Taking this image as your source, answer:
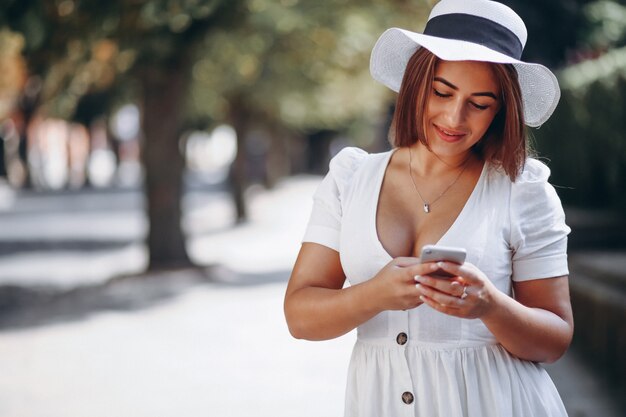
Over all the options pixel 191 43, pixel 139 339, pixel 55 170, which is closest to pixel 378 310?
pixel 139 339

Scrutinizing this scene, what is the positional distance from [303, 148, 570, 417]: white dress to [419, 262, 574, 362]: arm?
44 mm

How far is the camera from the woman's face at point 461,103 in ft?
7.62

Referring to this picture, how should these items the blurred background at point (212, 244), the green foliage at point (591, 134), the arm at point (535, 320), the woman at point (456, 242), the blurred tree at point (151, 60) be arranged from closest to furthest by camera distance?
the arm at point (535, 320), the woman at point (456, 242), the blurred background at point (212, 244), the green foliage at point (591, 134), the blurred tree at point (151, 60)

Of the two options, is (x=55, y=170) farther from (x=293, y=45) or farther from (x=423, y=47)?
(x=423, y=47)

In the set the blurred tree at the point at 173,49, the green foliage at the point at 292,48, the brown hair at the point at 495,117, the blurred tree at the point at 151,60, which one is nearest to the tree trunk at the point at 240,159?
the green foliage at the point at 292,48

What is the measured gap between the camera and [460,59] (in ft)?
7.30

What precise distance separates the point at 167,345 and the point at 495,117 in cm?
667

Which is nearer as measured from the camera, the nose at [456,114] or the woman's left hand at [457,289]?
the woman's left hand at [457,289]

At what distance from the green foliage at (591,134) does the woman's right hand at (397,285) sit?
6.36 metres

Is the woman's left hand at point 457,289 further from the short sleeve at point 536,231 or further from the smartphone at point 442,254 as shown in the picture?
the short sleeve at point 536,231

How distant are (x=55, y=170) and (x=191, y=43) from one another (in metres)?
56.9

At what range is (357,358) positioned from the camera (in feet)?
8.04

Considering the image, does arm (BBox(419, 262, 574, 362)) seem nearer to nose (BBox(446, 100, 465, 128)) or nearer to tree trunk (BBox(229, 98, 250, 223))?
nose (BBox(446, 100, 465, 128))

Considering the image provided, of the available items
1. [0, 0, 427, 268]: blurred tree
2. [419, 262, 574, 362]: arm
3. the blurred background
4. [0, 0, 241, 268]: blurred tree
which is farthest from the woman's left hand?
[0, 0, 241, 268]: blurred tree
